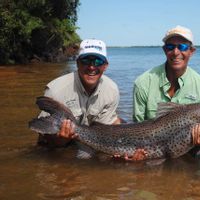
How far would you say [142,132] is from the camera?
5629 mm

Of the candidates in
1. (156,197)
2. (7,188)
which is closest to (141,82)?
(156,197)

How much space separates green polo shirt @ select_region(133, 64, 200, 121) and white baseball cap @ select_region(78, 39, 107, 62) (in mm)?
741

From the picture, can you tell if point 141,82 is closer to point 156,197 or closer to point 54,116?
point 54,116

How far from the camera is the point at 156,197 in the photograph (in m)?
4.77

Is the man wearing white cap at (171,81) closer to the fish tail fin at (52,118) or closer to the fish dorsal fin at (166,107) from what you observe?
the fish dorsal fin at (166,107)

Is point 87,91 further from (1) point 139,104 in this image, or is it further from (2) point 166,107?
(2) point 166,107

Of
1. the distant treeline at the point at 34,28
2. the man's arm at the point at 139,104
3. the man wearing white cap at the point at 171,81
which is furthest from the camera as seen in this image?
the distant treeline at the point at 34,28

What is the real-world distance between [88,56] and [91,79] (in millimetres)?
319

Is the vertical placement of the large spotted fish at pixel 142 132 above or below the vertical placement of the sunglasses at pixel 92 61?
below

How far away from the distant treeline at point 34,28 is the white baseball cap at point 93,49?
24016 millimetres

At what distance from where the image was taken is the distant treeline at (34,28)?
97.0ft

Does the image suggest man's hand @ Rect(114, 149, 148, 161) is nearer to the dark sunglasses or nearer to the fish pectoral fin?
the fish pectoral fin

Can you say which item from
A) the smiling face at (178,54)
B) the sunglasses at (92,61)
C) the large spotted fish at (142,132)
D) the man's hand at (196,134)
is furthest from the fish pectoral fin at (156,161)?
the sunglasses at (92,61)

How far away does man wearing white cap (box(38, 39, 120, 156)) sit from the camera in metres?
5.82
